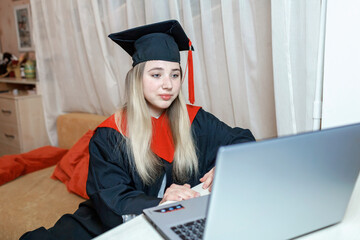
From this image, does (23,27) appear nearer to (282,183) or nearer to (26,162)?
(26,162)

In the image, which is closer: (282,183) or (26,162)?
(282,183)

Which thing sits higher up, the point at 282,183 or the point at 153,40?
the point at 153,40

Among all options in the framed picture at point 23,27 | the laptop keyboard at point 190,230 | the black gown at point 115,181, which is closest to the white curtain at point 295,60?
the black gown at point 115,181

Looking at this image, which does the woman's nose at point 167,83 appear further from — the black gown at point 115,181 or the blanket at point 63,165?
the blanket at point 63,165

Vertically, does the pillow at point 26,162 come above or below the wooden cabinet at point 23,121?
below

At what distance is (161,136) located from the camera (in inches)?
57.5

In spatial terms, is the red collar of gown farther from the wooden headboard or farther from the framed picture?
the framed picture

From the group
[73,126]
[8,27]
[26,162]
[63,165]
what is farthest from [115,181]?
[8,27]

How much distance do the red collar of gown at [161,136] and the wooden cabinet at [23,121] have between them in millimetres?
2020

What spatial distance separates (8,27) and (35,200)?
9.37 ft

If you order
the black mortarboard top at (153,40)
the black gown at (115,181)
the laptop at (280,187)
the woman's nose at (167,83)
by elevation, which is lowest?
the black gown at (115,181)

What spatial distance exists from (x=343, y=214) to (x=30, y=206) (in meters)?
1.70

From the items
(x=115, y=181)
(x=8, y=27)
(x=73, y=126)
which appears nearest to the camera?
(x=115, y=181)

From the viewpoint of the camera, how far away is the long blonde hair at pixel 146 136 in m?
1.34
